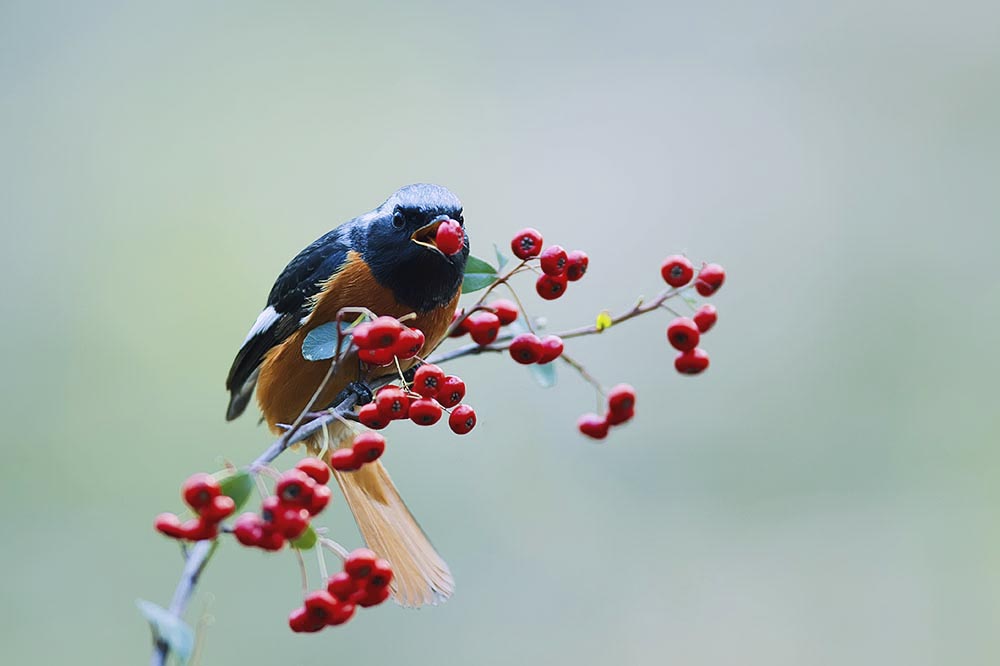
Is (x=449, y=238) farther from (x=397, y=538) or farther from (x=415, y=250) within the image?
(x=397, y=538)

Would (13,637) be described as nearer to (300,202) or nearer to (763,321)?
(300,202)

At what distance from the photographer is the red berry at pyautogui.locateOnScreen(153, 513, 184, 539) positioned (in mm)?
692

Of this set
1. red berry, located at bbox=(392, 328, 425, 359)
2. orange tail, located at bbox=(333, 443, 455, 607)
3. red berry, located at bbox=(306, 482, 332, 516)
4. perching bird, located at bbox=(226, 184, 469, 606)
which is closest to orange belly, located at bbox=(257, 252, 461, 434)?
perching bird, located at bbox=(226, 184, 469, 606)

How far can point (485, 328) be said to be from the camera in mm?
1023

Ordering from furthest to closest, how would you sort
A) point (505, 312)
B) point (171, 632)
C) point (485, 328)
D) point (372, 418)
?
1. point (505, 312)
2. point (485, 328)
3. point (372, 418)
4. point (171, 632)

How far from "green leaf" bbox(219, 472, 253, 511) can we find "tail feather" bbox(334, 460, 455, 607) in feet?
1.28

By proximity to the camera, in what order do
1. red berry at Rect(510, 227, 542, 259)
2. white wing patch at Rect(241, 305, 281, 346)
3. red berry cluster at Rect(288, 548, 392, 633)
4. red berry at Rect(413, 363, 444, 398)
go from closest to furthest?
red berry cluster at Rect(288, 548, 392, 633), red berry at Rect(413, 363, 444, 398), red berry at Rect(510, 227, 542, 259), white wing patch at Rect(241, 305, 281, 346)

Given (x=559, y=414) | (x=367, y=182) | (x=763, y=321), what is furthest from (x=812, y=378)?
(x=367, y=182)

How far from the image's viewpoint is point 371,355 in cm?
84

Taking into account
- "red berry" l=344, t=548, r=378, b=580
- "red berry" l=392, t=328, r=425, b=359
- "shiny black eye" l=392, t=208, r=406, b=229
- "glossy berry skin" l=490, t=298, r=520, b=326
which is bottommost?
"red berry" l=344, t=548, r=378, b=580

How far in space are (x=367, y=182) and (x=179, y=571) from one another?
1035 millimetres

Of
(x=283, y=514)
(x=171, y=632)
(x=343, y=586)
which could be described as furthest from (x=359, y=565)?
(x=171, y=632)

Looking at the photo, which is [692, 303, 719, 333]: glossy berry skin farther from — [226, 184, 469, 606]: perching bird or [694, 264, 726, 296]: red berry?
[226, 184, 469, 606]: perching bird

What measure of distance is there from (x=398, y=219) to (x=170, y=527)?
598mm
